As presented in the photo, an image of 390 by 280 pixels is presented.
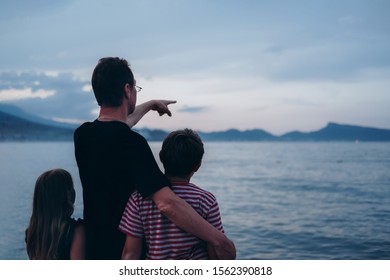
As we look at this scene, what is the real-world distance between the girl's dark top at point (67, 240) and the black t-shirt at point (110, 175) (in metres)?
0.13

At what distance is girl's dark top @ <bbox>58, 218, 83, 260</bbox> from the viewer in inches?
74.4

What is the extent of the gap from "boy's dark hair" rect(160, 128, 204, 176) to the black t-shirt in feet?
0.34

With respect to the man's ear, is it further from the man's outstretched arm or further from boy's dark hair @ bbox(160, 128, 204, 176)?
the man's outstretched arm

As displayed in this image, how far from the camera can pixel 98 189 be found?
1.69 metres

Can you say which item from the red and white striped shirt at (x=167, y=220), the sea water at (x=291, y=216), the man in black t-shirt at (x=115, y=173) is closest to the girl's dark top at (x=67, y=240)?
the man in black t-shirt at (x=115, y=173)

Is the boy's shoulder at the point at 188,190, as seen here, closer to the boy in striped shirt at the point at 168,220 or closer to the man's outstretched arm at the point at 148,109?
the boy in striped shirt at the point at 168,220

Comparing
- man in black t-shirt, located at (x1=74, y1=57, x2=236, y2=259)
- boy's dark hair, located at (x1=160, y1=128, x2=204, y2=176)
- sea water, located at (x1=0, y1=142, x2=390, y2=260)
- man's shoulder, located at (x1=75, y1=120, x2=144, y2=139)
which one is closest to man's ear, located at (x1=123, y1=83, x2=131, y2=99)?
man in black t-shirt, located at (x1=74, y1=57, x2=236, y2=259)

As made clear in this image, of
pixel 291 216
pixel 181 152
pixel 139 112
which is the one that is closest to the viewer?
pixel 181 152

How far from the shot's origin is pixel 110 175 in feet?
5.47

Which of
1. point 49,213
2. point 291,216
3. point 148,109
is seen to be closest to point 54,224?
point 49,213

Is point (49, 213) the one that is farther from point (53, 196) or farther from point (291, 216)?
point (291, 216)

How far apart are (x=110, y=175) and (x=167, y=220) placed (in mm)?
275
